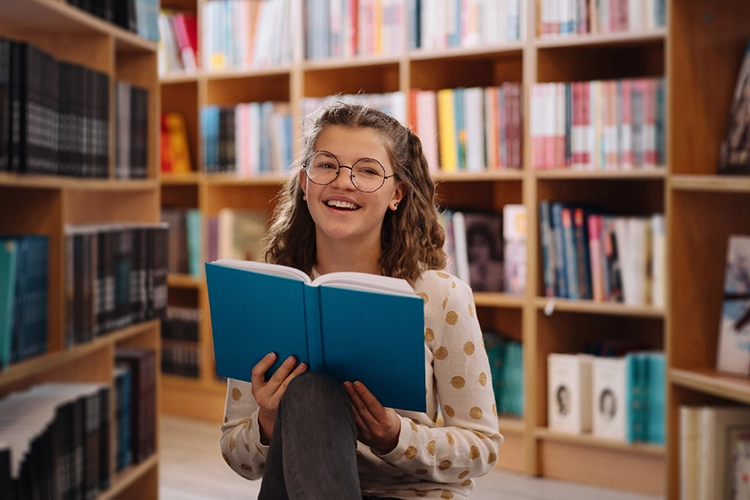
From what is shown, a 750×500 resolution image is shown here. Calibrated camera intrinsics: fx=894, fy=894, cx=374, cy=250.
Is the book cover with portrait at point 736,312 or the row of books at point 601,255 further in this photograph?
the row of books at point 601,255

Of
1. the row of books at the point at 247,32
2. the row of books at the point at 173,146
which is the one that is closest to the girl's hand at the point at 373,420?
the row of books at the point at 247,32

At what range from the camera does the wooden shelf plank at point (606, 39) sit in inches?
110

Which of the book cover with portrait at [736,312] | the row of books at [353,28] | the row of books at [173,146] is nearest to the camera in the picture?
the book cover with portrait at [736,312]

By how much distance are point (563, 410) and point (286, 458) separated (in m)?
2.00

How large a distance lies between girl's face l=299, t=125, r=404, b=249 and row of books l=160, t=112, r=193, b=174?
254 centimetres

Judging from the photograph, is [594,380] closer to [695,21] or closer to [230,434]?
[695,21]

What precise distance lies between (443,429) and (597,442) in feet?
5.54

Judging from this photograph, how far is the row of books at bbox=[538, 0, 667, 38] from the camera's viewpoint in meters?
2.80

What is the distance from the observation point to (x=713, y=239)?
195cm

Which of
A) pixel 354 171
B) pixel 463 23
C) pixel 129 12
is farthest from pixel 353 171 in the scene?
pixel 463 23

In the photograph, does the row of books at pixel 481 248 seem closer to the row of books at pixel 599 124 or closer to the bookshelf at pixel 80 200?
the row of books at pixel 599 124

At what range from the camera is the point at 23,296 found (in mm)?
1896

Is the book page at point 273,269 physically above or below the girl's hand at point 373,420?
above

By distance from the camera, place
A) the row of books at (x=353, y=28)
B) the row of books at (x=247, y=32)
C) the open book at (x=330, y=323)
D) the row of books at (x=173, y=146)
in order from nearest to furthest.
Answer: the open book at (x=330, y=323) → the row of books at (x=353, y=28) → the row of books at (x=247, y=32) → the row of books at (x=173, y=146)
